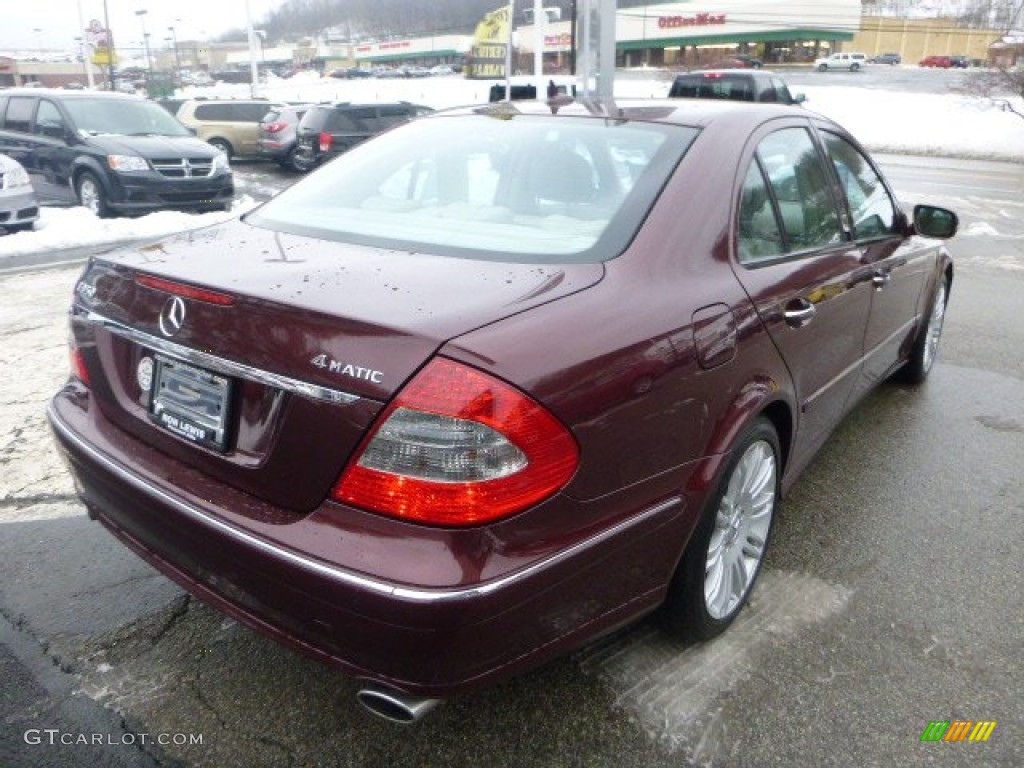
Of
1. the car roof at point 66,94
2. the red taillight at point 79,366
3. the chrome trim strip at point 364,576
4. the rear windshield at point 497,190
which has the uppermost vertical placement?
the car roof at point 66,94

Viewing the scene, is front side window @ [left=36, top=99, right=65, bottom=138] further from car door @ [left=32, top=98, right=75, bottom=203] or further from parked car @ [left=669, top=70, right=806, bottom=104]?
parked car @ [left=669, top=70, right=806, bottom=104]

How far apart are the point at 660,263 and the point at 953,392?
3.60 meters

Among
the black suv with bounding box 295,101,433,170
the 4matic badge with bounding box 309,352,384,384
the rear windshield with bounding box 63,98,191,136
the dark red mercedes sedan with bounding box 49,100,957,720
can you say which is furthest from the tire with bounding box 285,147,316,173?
the 4matic badge with bounding box 309,352,384,384

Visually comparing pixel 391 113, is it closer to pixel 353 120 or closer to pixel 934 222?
pixel 353 120

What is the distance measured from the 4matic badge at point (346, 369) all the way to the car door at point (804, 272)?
1229 mm

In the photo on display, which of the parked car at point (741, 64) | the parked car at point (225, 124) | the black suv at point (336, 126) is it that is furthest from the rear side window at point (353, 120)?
the parked car at point (741, 64)

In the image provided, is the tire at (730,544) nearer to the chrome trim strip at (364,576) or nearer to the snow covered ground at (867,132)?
the chrome trim strip at (364,576)

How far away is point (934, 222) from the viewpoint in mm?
3936

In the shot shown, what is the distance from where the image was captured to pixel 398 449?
5.62 ft

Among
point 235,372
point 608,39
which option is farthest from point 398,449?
point 608,39

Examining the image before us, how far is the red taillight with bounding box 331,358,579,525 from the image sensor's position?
168 cm

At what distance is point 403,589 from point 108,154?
34.9 feet

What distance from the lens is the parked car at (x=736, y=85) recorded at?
16156mm

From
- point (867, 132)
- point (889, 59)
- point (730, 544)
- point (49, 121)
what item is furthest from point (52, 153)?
point (889, 59)
